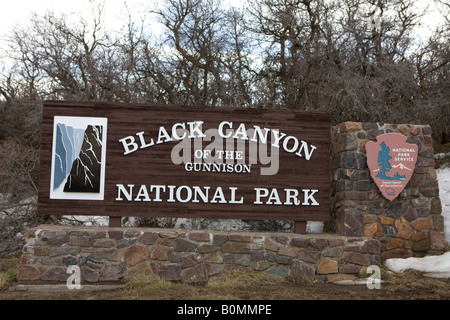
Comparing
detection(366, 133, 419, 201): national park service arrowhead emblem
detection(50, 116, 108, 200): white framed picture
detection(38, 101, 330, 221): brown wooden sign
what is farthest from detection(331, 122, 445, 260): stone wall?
detection(50, 116, 108, 200): white framed picture

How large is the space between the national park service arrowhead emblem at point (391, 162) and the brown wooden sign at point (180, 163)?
2.48 feet

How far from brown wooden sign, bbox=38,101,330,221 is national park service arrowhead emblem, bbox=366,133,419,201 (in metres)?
0.76

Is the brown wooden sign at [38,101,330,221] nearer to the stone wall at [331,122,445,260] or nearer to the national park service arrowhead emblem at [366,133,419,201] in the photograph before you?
the stone wall at [331,122,445,260]

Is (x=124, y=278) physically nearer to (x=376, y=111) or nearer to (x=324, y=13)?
(x=376, y=111)

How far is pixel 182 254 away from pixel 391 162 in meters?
3.68

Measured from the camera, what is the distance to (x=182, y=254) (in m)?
6.64

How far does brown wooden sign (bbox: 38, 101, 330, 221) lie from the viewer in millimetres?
6867

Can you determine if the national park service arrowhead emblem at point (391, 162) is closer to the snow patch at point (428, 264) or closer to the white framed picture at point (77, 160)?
the snow patch at point (428, 264)

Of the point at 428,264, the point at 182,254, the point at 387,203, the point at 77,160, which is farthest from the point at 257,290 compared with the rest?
the point at 77,160

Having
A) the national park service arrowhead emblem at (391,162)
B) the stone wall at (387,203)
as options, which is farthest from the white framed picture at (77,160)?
the national park service arrowhead emblem at (391,162)

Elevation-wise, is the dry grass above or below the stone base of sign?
below

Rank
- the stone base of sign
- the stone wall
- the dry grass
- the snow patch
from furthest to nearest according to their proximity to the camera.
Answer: the stone wall, the snow patch, the stone base of sign, the dry grass

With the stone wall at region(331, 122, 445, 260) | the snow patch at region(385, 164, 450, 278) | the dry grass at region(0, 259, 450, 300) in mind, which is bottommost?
the dry grass at region(0, 259, 450, 300)

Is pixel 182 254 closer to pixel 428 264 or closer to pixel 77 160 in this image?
pixel 77 160
